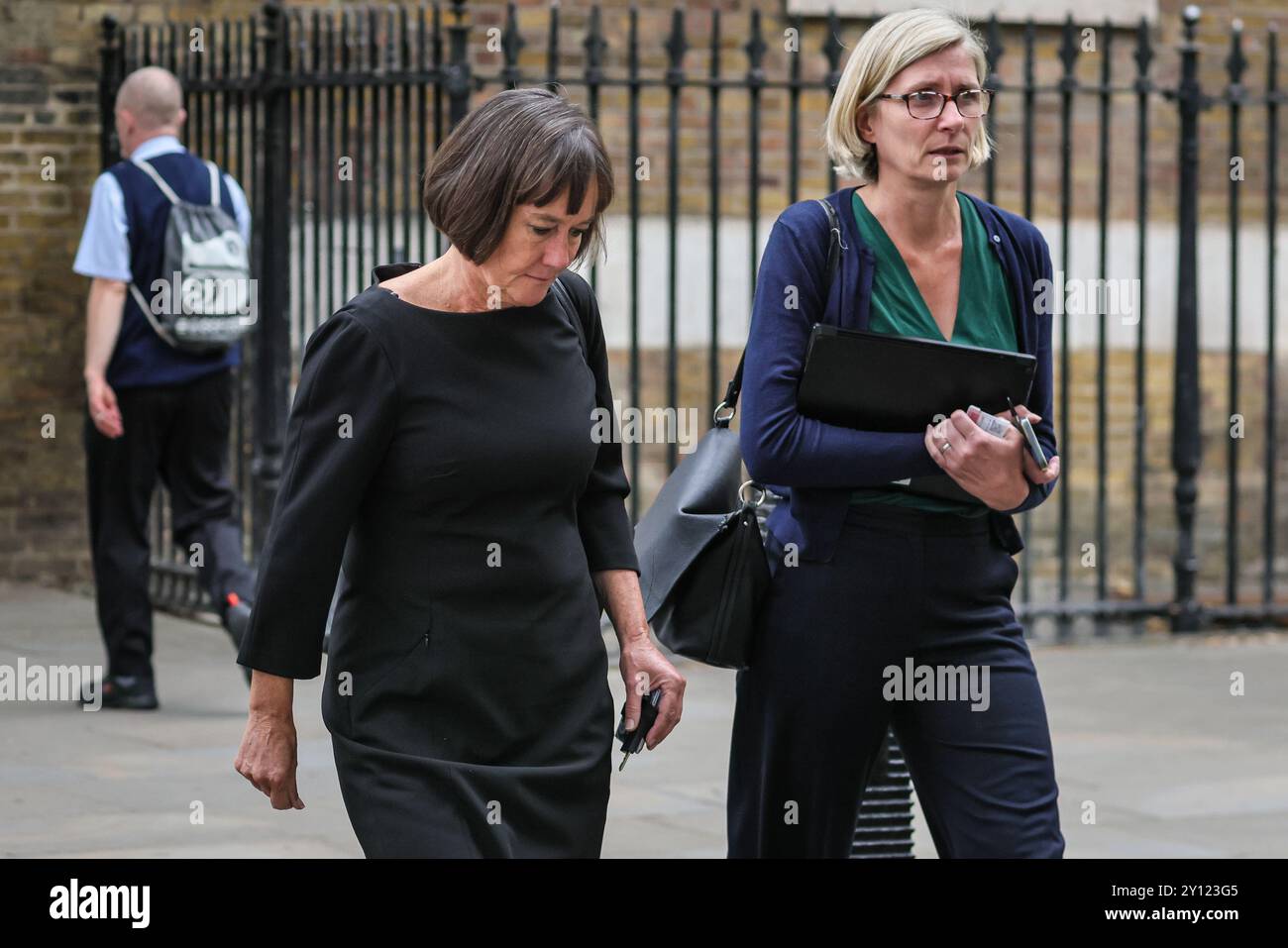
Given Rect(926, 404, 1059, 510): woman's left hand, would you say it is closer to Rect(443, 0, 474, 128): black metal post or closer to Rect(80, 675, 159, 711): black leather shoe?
Rect(80, 675, 159, 711): black leather shoe

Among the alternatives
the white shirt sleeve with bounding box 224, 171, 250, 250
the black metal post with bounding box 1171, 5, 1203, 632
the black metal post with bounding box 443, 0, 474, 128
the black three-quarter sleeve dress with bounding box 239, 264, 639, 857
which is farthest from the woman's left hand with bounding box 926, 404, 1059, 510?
the black metal post with bounding box 1171, 5, 1203, 632

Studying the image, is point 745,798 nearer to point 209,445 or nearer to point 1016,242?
point 1016,242

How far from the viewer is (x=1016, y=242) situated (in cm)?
362

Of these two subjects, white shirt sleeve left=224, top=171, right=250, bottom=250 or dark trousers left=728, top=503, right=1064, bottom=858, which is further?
white shirt sleeve left=224, top=171, right=250, bottom=250

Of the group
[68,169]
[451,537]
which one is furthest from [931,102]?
[68,169]

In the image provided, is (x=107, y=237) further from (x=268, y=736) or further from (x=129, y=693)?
(x=268, y=736)

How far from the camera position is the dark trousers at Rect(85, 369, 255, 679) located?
23.9 ft

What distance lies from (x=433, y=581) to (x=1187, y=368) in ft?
22.5

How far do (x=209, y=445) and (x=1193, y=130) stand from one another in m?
4.44

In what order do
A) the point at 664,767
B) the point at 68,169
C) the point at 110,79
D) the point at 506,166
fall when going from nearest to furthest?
the point at 506,166
the point at 664,767
the point at 110,79
the point at 68,169

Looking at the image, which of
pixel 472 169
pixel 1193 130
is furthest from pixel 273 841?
pixel 1193 130

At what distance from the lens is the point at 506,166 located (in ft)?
9.94

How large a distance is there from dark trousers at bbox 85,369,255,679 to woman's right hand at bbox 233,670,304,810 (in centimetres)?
425

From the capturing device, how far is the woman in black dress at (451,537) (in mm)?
3051
